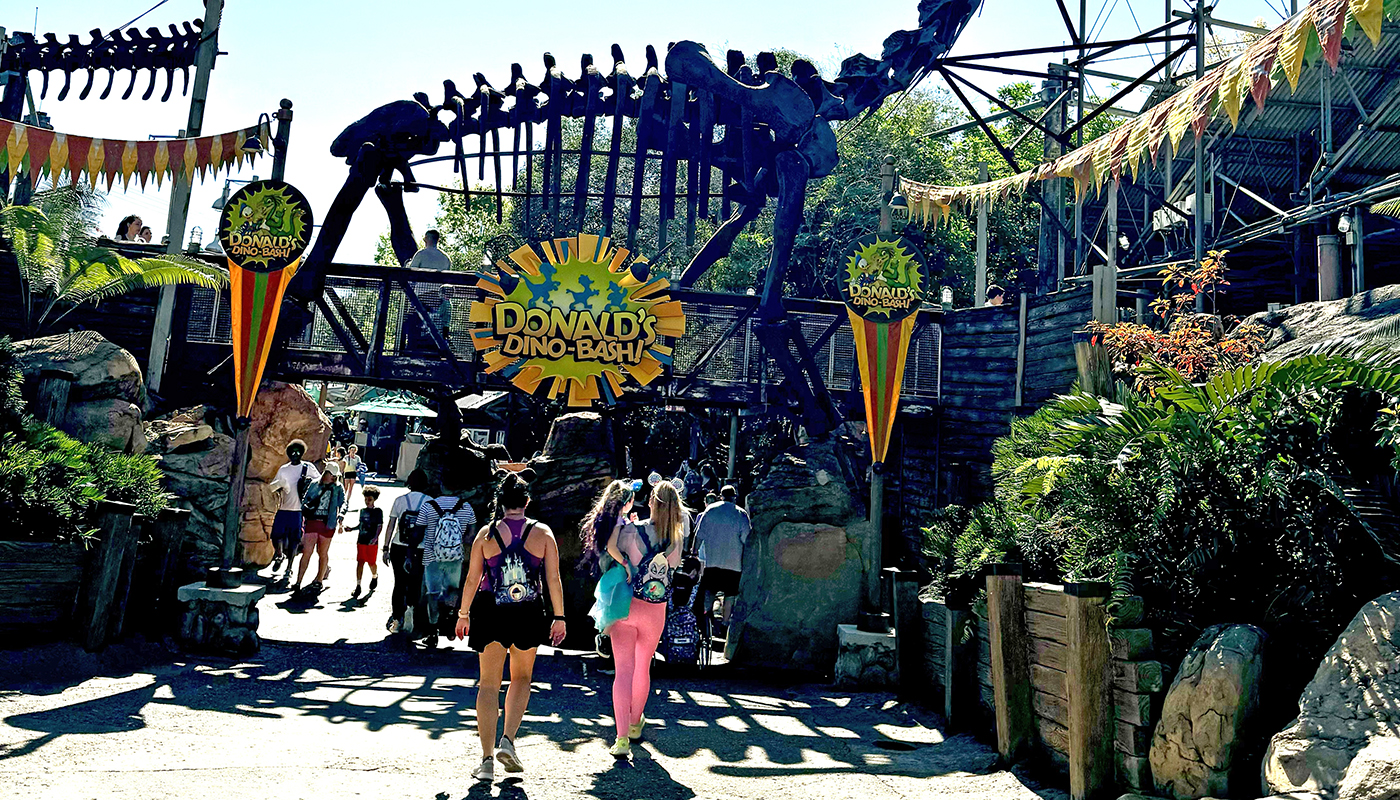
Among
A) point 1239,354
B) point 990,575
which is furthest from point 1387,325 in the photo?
point 990,575

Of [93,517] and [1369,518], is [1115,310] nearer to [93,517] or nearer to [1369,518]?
[1369,518]

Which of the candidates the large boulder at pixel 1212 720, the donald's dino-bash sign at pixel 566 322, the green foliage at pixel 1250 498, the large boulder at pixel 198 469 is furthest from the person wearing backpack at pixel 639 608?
the large boulder at pixel 198 469

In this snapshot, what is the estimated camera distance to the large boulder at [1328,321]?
8781 mm

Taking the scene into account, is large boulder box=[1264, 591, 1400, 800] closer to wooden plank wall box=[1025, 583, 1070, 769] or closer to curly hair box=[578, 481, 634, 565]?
wooden plank wall box=[1025, 583, 1070, 769]

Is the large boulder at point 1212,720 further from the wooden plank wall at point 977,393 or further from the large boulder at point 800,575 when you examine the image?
the wooden plank wall at point 977,393

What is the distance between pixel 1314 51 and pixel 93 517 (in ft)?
34.3

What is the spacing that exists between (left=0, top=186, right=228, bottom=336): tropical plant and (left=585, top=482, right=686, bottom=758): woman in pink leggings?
8.69 meters

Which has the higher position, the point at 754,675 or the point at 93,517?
the point at 93,517

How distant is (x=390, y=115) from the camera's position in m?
12.5

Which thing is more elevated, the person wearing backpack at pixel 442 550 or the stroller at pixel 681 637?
the person wearing backpack at pixel 442 550

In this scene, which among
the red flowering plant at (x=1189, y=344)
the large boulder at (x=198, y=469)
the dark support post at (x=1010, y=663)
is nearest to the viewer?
the dark support post at (x=1010, y=663)

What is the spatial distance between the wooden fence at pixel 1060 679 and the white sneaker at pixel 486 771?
9.79 feet

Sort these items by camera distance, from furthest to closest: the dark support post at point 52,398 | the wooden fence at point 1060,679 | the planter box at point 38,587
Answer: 1. the dark support post at point 52,398
2. the planter box at point 38,587
3. the wooden fence at point 1060,679

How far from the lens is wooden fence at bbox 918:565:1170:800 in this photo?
216 inches
